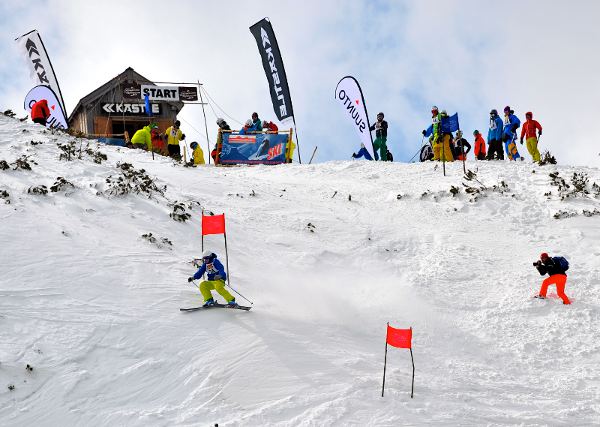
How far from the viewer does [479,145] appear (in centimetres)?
2133

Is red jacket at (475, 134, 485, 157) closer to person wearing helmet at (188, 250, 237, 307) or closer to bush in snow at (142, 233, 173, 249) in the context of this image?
bush in snow at (142, 233, 173, 249)

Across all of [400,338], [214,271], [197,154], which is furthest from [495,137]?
[400,338]

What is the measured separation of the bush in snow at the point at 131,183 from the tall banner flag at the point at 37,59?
32.3 ft

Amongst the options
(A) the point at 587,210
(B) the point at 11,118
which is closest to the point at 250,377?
(A) the point at 587,210

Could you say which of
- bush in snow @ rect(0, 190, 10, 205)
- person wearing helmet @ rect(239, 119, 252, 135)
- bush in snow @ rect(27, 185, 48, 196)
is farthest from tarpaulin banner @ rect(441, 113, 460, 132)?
bush in snow @ rect(0, 190, 10, 205)

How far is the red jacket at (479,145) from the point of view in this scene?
69.8 feet

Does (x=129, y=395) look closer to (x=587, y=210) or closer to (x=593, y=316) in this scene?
(x=593, y=316)

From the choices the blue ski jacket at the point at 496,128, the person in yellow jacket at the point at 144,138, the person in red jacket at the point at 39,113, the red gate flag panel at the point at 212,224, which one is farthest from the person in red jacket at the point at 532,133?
the person in red jacket at the point at 39,113

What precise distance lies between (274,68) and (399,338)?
16.4 m

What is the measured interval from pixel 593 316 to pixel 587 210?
14.9 ft

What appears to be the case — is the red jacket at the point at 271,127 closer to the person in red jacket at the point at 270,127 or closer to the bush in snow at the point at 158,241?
the person in red jacket at the point at 270,127

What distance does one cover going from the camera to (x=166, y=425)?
725 cm

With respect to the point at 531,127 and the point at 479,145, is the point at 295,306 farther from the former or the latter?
the point at 479,145

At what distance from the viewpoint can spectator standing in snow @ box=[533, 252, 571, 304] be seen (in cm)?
1129
